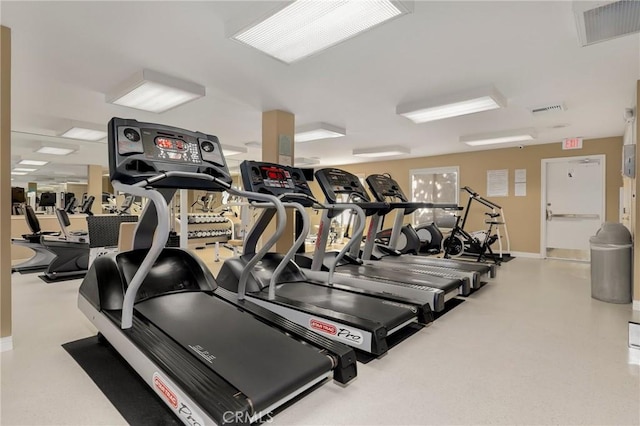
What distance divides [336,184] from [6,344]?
3.18 m

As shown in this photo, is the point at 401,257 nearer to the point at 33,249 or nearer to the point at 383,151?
the point at 383,151

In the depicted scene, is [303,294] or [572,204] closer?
[303,294]

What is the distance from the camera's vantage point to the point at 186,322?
2236 mm

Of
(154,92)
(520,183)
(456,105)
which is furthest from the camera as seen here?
(520,183)

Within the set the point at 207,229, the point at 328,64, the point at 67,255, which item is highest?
the point at 328,64

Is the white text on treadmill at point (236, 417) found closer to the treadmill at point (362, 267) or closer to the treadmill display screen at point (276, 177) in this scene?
the treadmill display screen at point (276, 177)

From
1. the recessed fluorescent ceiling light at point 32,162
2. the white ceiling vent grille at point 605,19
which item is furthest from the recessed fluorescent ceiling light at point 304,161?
the white ceiling vent grille at point 605,19

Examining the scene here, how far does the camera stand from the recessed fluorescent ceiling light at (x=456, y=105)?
153 inches

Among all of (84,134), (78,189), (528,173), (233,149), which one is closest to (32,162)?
(78,189)

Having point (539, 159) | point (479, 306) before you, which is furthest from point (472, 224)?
point (479, 306)

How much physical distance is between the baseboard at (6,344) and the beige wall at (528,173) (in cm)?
823

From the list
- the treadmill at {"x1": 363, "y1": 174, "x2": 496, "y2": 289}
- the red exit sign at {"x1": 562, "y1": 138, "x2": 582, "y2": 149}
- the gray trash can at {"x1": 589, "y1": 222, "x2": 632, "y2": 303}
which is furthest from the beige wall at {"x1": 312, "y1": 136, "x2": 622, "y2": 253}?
the gray trash can at {"x1": 589, "y1": 222, "x2": 632, "y2": 303}

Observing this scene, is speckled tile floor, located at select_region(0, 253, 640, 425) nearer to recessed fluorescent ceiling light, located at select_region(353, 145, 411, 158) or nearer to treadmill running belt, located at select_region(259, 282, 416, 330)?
treadmill running belt, located at select_region(259, 282, 416, 330)

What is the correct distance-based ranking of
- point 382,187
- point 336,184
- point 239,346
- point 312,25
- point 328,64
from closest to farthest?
point 239,346
point 312,25
point 328,64
point 336,184
point 382,187
